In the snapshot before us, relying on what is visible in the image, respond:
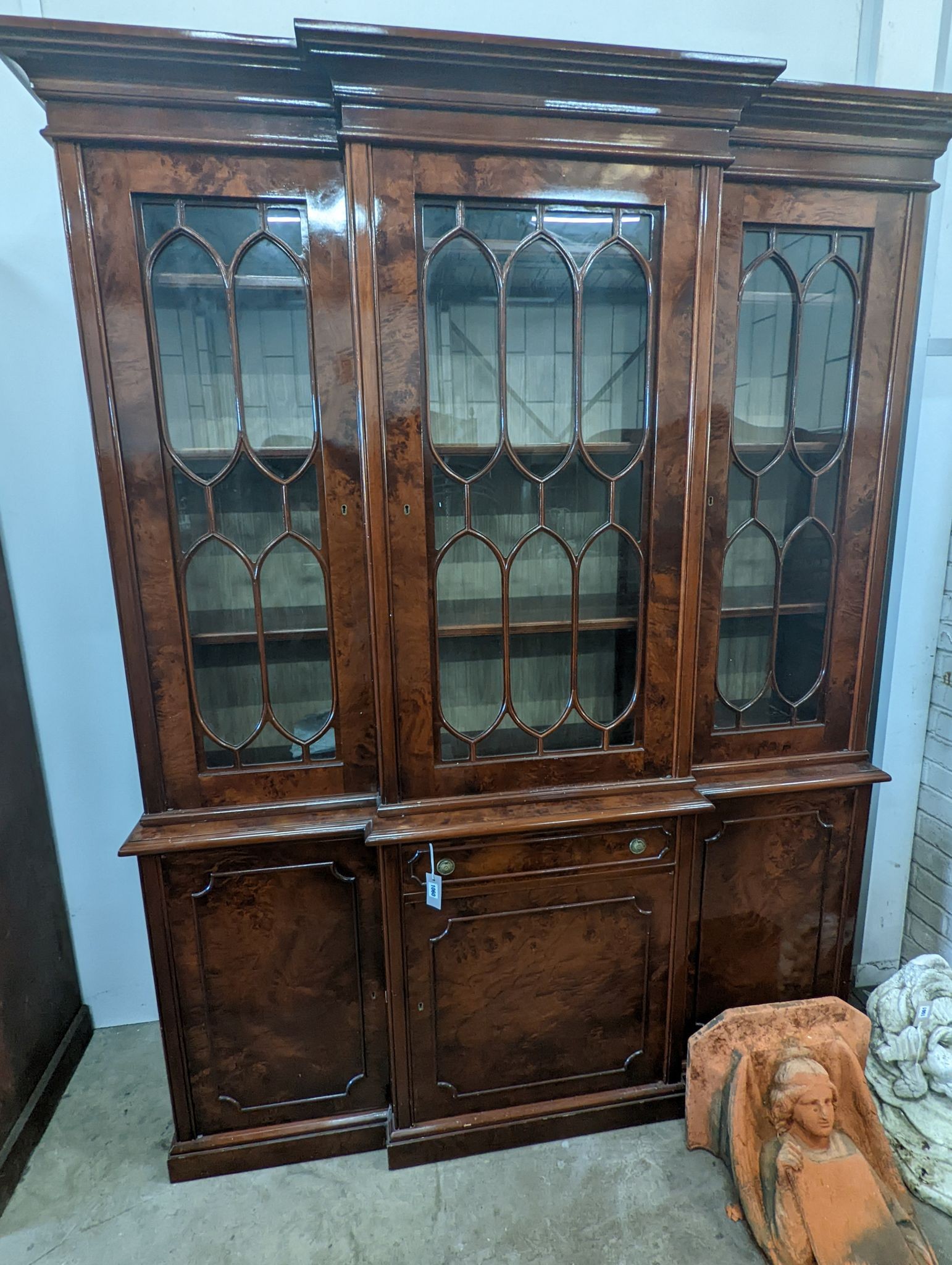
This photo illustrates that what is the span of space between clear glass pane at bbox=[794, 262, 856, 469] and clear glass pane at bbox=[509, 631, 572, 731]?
684 mm

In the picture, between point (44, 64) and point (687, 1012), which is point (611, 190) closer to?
point (44, 64)

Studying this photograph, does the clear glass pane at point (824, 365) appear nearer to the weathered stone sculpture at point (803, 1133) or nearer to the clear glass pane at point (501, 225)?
the clear glass pane at point (501, 225)

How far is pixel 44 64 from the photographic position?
1070 mm

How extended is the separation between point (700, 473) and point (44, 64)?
4.31ft

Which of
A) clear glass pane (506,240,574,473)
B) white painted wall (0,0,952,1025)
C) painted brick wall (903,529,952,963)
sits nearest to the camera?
clear glass pane (506,240,574,473)

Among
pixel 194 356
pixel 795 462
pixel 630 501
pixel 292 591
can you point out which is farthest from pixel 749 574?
pixel 194 356

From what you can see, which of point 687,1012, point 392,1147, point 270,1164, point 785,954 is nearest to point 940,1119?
point 785,954

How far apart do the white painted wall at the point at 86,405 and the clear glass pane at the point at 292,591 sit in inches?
22.7

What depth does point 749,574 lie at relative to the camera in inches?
59.5

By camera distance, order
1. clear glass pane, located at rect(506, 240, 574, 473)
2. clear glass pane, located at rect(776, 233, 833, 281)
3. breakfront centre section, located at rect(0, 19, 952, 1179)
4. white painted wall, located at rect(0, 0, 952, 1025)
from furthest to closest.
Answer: white painted wall, located at rect(0, 0, 952, 1025) → clear glass pane, located at rect(776, 233, 833, 281) → clear glass pane, located at rect(506, 240, 574, 473) → breakfront centre section, located at rect(0, 19, 952, 1179)

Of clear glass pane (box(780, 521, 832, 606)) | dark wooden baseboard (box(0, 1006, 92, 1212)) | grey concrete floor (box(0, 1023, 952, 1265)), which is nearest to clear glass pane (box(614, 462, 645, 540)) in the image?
clear glass pane (box(780, 521, 832, 606))

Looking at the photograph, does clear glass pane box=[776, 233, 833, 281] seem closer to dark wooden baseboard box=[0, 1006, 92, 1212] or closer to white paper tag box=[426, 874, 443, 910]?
white paper tag box=[426, 874, 443, 910]

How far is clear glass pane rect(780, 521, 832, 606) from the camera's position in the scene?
149cm

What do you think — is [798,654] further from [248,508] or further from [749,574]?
[248,508]
